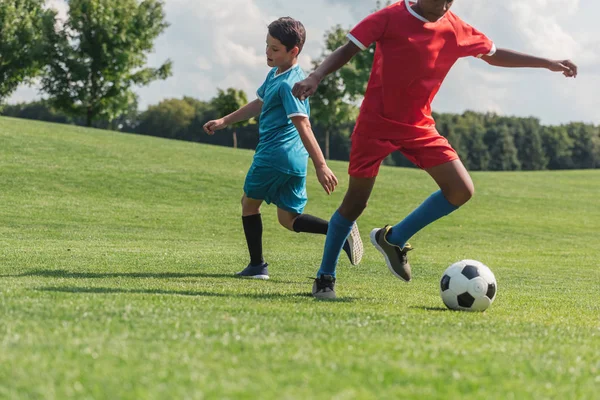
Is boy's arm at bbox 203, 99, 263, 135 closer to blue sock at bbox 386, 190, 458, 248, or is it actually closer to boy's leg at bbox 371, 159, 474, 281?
boy's leg at bbox 371, 159, 474, 281

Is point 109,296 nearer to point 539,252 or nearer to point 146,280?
point 146,280

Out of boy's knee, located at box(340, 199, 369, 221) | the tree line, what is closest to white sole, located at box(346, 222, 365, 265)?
boy's knee, located at box(340, 199, 369, 221)

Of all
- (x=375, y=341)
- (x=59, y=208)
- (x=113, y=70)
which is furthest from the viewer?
(x=113, y=70)

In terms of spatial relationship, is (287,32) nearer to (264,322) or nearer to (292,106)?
(292,106)

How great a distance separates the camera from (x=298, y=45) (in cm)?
711

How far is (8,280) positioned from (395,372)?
458 centimetres

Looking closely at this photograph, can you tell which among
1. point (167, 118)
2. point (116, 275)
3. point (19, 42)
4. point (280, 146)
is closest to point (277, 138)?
point (280, 146)

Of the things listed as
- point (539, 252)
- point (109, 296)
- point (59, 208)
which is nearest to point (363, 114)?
point (109, 296)

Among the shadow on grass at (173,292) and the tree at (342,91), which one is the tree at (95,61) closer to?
the tree at (342,91)

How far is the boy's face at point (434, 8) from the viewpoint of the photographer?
568 cm

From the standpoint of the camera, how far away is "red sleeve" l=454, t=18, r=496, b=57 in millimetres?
6072

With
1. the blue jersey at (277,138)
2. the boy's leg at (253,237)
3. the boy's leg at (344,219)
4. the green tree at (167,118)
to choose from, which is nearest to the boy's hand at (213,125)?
the blue jersey at (277,138)

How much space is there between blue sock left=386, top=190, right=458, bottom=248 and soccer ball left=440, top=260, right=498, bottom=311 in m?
0.55

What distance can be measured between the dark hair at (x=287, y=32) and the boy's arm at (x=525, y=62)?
1.77 meters
